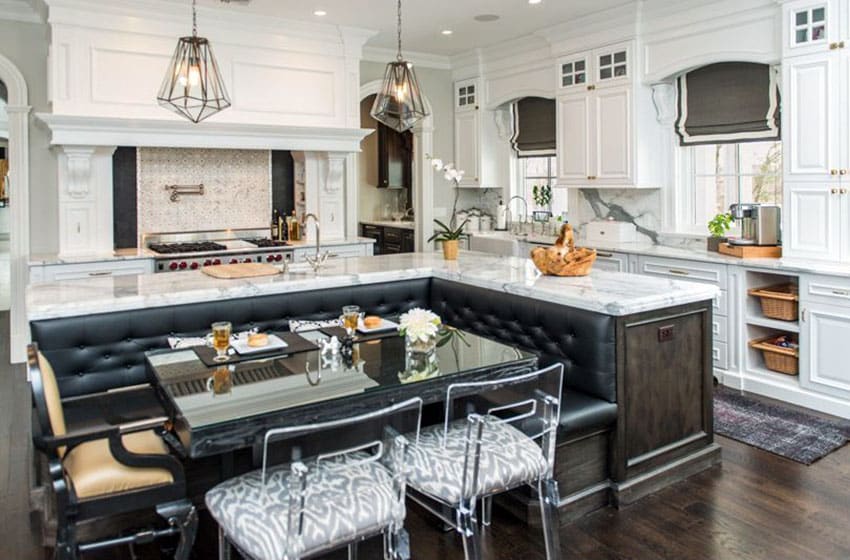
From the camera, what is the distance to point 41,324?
3066 millimetres

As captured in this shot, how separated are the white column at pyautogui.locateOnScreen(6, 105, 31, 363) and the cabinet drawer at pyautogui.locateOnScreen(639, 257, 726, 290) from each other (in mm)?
5112

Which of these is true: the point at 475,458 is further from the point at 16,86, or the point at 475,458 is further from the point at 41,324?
the point at 16,86

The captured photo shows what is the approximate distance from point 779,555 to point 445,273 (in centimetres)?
230

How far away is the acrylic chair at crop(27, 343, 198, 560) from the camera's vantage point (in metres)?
2.14

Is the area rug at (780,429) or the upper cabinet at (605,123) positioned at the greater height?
the upper cabinet at (605,123)

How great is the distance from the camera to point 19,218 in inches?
224

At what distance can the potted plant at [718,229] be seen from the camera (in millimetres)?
5242

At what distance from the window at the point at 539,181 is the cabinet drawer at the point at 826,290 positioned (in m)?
3.14

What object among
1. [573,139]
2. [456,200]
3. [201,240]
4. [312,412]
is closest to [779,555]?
[312,412]

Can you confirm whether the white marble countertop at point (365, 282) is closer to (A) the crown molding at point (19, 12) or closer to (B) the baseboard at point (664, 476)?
(B) the baseboard at point (664, 476)

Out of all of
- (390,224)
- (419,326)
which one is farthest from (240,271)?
(390,224)

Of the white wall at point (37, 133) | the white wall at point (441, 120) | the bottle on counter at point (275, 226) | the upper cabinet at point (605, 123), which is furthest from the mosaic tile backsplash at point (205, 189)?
the upper cabinet at point (605, 123)

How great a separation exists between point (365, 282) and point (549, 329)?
1.22 metres

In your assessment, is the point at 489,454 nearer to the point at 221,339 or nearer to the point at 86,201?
the point at 221,339
